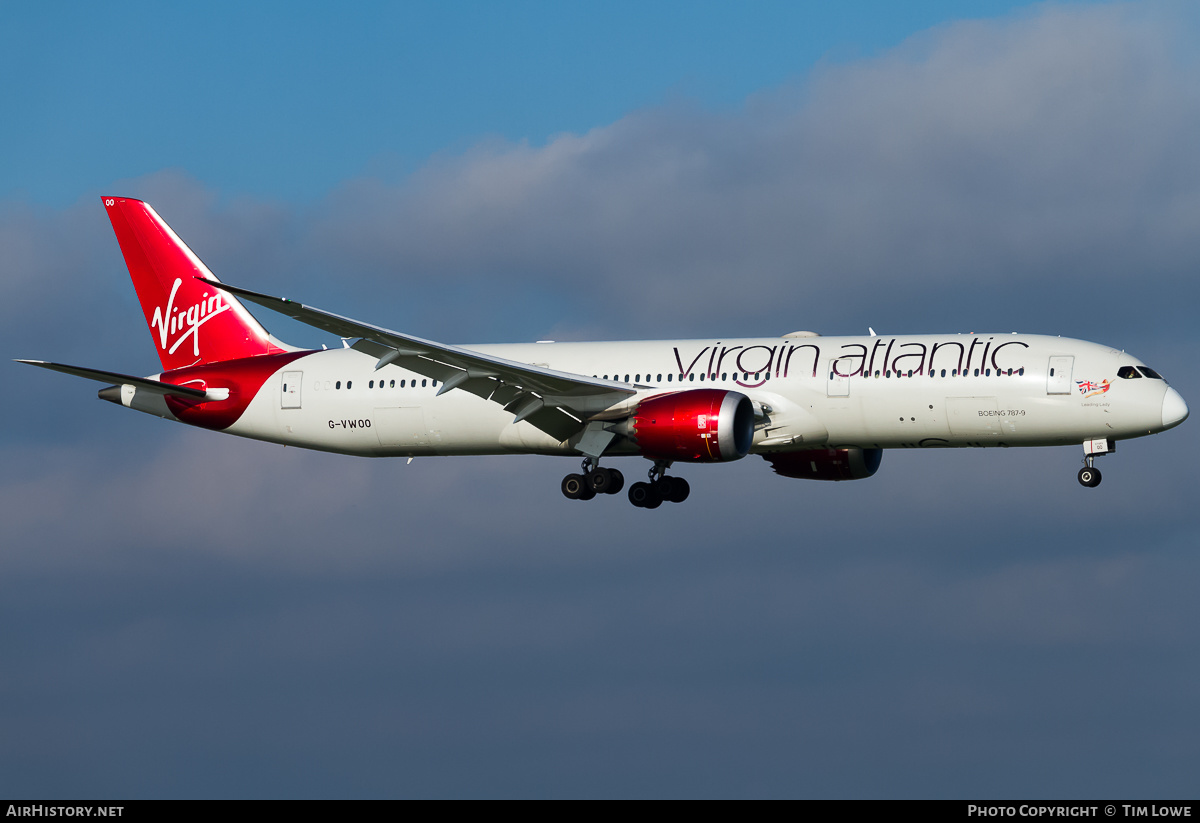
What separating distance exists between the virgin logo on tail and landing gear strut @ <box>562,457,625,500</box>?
14584mm

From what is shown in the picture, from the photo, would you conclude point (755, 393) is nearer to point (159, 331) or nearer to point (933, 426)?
point (933, 426)

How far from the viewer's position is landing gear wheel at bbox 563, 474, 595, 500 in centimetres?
5009

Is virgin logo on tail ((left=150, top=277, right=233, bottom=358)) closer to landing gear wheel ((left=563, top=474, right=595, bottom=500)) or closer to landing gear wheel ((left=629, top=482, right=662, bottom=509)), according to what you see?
landing gear wheel ((left=563, top=474, right=595, bottom=500))

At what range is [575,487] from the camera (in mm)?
50094

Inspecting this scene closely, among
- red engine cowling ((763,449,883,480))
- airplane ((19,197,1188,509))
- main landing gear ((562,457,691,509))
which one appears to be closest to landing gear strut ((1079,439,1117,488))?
airplane ((19,197,1188,509))

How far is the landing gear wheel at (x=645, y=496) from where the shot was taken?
51625 millimetres

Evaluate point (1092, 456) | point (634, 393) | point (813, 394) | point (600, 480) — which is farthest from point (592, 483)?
point (1092, 456)

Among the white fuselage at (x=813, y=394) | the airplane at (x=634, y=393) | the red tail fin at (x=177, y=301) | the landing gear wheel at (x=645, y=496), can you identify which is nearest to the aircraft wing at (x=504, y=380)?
the airplane at (x=634, y=393)

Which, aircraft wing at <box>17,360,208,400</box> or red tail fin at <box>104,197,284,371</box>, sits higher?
red tail fin at <box>104,197,284,371</box>

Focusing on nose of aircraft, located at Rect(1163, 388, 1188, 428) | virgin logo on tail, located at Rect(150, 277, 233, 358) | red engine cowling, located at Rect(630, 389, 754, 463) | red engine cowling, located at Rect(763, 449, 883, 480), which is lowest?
red engine cowling, located at Rect(630, 389, 754, 463)

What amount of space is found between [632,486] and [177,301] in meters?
17.5

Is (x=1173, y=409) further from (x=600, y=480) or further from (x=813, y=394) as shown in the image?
(x=600, y=480)
